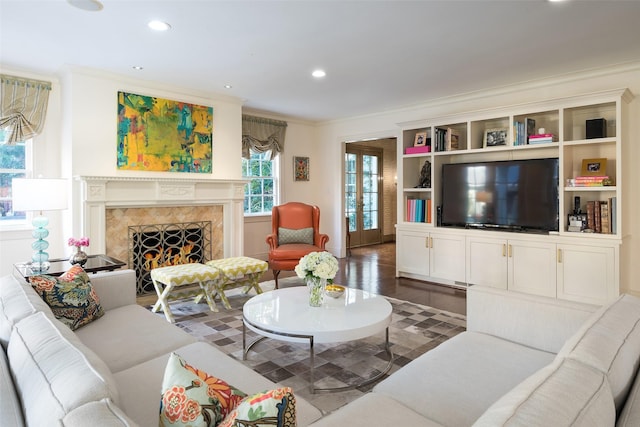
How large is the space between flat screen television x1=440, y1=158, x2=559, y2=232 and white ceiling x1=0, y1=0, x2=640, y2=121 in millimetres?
1036

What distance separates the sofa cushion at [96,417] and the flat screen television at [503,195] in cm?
444

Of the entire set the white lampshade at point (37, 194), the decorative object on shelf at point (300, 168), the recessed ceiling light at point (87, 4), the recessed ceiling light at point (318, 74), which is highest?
the recessed ceiling light at point (318, 74)

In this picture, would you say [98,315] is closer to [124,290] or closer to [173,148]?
[124,290]

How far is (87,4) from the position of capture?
268 centimetres

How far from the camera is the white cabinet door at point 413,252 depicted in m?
5.12

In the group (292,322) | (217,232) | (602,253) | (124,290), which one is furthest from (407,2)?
(217,232)

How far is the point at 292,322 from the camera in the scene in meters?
2.32

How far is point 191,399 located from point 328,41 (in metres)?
3.16

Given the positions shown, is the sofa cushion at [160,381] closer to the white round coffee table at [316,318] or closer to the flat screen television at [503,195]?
the white round coffee table at [316,318]

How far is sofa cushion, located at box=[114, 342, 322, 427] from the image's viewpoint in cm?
136

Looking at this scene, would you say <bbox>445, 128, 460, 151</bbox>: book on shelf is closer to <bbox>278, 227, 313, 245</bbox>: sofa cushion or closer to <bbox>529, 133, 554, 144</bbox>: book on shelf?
<bbox>529, 133, 554, 144</bbox>: book on shelf

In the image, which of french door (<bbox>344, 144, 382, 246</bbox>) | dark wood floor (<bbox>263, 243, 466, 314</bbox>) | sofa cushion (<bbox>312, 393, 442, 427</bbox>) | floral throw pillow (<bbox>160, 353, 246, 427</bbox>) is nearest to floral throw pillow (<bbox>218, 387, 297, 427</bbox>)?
floral throw pillow (<bbox>160, 353, 246, 427</bbox>)

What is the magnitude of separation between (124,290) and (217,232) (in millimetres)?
2643

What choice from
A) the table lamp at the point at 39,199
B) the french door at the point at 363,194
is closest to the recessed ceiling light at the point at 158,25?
the table lamp at the point at 39,199
